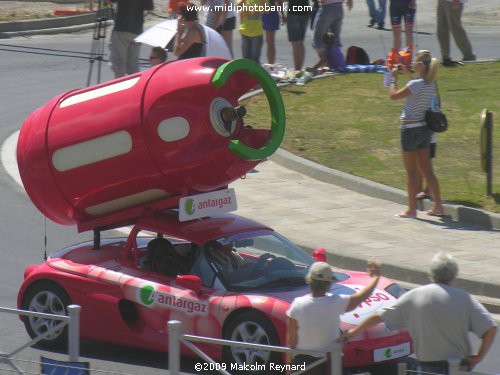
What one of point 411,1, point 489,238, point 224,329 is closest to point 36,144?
point 224,329

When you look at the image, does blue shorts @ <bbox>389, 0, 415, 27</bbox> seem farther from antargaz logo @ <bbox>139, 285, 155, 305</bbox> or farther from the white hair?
the white hair

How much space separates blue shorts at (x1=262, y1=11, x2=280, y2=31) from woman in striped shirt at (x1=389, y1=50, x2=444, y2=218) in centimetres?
764

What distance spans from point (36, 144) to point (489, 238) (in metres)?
5.42

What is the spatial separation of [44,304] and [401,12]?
520 inches

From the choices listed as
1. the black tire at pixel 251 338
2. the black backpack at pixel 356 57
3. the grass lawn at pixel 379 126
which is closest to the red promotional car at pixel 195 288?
the black tire at pixel 251 338

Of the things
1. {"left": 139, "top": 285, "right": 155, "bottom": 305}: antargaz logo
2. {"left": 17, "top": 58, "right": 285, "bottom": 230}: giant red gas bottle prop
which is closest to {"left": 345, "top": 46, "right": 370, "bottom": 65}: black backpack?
{"left": 17, "top": 58, "right": 285, "bottom": 230}: giant red gas bottle prop

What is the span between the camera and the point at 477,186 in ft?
50.9

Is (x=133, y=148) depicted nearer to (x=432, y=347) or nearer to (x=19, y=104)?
(x=432, y=347)

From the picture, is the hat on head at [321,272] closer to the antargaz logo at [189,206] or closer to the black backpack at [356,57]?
the antargaz logo at [189,206]

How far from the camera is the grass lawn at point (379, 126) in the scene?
52.7ft

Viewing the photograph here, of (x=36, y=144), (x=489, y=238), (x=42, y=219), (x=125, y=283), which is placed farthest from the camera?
(x=42, y=219)

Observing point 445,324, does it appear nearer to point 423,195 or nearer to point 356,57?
point 423,195

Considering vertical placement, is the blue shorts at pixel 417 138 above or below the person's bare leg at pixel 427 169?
above

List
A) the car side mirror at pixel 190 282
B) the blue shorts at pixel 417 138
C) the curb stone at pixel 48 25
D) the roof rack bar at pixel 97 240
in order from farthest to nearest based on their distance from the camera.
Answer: the curb stone at pixel 48 25, the blue shorts at pixel 417 138, the roof rack bar at pixel 97 240, the car side mirror at pixel 190 282
